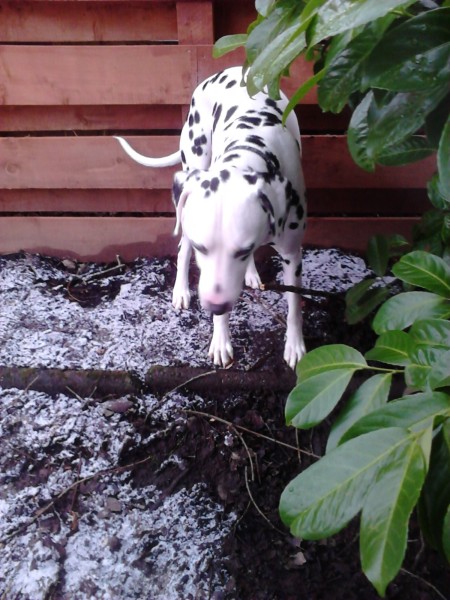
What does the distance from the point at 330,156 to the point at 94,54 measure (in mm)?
1085

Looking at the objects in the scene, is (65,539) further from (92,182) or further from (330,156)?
(330,156)

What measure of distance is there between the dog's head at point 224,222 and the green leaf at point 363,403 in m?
0.71

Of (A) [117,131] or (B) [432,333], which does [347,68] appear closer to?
(B) [432,333]

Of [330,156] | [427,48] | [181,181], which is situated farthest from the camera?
[330,156]

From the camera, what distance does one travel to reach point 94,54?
233 centimetres

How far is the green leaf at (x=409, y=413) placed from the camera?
81cm

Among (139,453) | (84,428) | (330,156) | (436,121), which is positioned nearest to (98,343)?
(84,428)

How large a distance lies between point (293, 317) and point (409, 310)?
103 centimetres

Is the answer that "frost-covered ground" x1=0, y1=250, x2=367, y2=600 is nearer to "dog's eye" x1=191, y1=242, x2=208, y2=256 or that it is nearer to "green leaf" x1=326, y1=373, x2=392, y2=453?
"dog's eye" x1=191, y1=242, x2=208, y2=256

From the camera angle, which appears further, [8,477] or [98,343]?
[98,343]

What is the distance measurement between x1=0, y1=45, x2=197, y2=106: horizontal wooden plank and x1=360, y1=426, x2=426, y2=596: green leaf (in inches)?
79.5

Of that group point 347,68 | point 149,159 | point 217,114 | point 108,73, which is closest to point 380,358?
point 347,68

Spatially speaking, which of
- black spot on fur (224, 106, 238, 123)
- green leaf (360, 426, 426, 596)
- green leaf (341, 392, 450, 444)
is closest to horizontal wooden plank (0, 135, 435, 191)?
black spot on fur (224, 106, 238, 123)

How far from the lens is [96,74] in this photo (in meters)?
2.36
